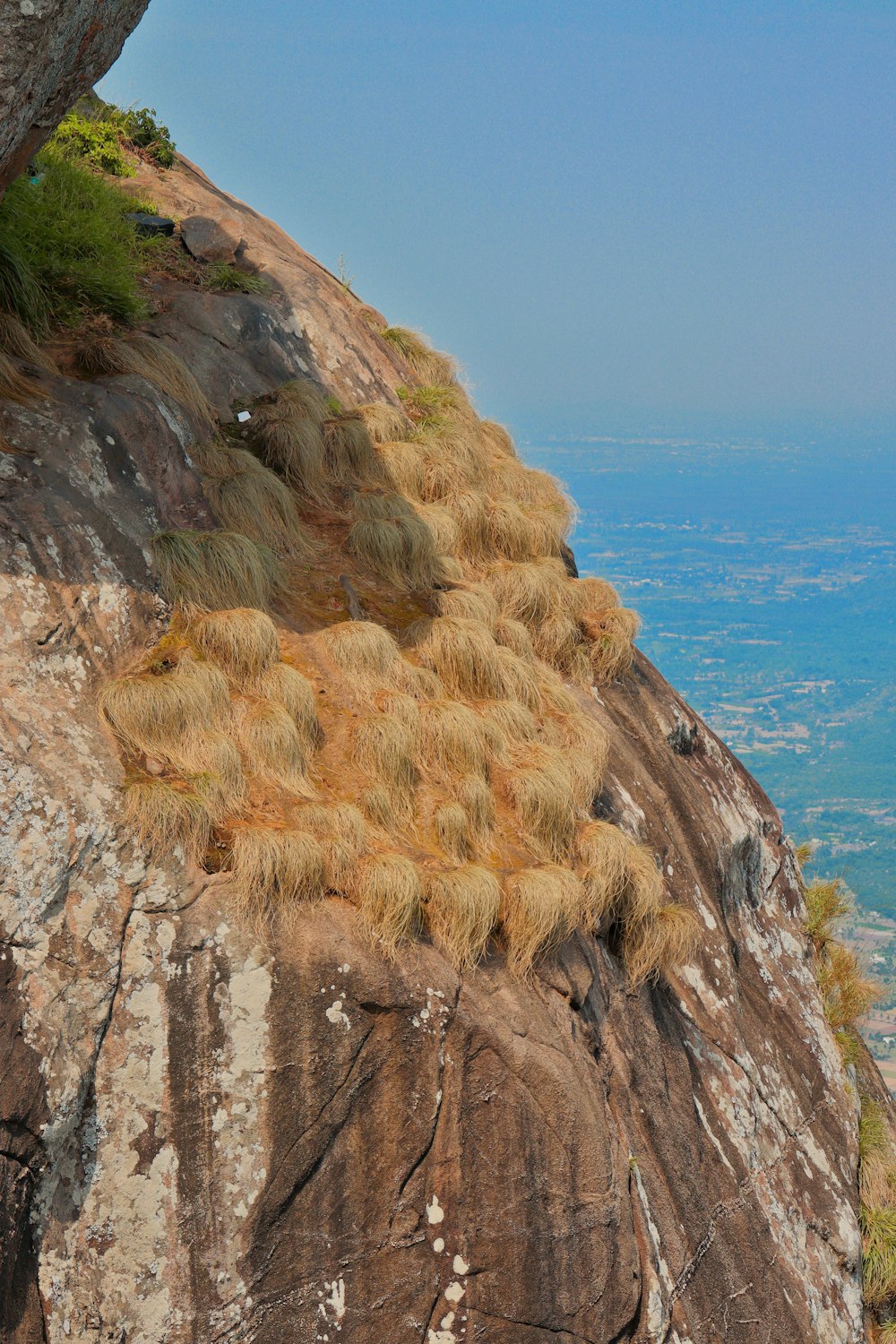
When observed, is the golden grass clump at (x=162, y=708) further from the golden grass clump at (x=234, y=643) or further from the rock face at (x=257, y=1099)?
the golden grass clump at (x=234, y=643)

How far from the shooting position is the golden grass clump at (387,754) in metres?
9.37

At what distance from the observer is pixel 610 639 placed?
527 inches

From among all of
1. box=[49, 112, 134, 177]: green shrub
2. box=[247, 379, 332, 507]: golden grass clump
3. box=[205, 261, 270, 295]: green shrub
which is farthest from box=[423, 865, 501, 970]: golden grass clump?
box=[49, 112, 134, 177]: green shrub

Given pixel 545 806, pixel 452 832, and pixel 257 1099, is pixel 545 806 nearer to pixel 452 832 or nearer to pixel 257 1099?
pixel 452 832

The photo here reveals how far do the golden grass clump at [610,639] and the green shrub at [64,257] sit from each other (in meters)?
6.51

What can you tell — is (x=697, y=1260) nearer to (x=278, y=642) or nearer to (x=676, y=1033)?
(x=676, y=1033)

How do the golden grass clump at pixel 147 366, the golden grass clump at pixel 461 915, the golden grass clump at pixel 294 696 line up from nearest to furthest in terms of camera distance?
1. the golden grass clump at pixel 461 915
2. the golden grass clump at pixel 294 696
3. the golden grass clump at pixel 147 366

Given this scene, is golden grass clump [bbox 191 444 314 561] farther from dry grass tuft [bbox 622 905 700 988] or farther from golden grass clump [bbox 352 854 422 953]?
dry grass tuft [bbox 622 905 700 988]

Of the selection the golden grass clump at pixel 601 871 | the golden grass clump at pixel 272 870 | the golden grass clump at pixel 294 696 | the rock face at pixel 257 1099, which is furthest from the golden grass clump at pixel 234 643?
the golden grass clump at pixel 601 871

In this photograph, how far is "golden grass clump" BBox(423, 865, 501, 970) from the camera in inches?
325

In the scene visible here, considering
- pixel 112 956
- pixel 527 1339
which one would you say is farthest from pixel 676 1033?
pixel 112 956

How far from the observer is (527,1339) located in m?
7.95

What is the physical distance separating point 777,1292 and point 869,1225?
3143 millimetres

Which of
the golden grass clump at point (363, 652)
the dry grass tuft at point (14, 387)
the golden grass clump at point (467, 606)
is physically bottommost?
the golden grass clump at point (363, 652)
